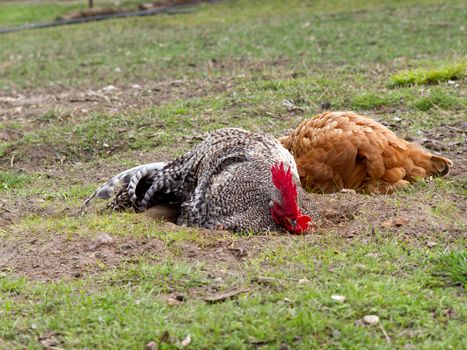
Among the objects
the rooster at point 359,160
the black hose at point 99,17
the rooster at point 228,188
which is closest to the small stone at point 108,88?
the rooster at point 228,188

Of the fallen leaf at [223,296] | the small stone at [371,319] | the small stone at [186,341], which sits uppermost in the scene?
the small stone at [186,341]

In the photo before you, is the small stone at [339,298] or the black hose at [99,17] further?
the black hose at [99,17]

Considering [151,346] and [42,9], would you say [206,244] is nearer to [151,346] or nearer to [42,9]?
[151,346]

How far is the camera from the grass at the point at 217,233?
4023mm

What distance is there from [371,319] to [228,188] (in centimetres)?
184

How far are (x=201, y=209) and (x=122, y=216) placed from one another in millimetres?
629

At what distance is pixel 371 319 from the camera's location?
3.97 meters

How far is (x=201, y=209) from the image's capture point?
561 centimetres

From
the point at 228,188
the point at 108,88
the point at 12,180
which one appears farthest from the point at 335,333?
the point at 108,88

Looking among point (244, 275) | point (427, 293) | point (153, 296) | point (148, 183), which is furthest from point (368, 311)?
point (148, 183)

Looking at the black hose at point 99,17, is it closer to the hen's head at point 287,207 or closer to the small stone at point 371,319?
the hen's head at point 287,207

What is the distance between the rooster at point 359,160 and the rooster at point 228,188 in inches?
12.3

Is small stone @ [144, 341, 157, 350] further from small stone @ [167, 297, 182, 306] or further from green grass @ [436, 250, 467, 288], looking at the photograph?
green grass @ [436, 250, 467, 288]

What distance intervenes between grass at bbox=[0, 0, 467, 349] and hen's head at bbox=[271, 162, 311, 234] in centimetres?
15
